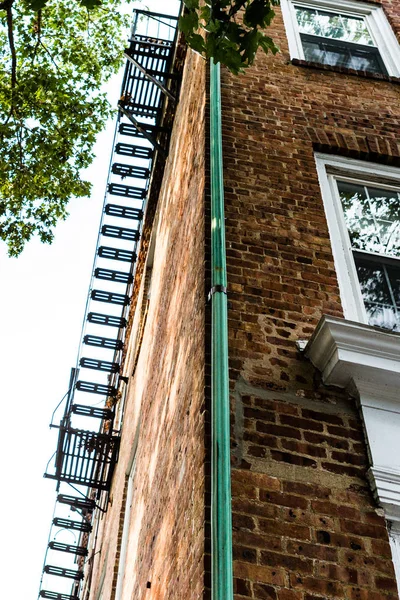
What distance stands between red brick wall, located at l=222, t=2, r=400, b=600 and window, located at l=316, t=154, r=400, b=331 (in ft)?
→ 0.45

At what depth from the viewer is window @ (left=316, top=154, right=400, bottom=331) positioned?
527cm

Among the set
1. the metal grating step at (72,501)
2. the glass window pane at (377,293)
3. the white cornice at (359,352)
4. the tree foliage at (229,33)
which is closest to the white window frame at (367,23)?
the tree foliage at (229,33)

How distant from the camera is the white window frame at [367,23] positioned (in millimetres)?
8422

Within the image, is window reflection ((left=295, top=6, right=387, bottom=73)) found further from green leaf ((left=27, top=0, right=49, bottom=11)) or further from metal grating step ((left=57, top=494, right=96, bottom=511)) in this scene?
metal grating step ((left=57, top=494, right=96, bottom=511))

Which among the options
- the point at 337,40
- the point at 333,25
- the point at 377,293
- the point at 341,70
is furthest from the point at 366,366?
the point at 333,25

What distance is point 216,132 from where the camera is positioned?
20.2 ft

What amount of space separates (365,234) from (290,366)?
179cm

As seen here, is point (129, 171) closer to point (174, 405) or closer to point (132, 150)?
point (132, 150)

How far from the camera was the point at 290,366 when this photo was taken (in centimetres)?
460

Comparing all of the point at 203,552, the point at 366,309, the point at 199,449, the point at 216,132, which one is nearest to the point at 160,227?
the point at 216,132

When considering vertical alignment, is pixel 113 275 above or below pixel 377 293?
above

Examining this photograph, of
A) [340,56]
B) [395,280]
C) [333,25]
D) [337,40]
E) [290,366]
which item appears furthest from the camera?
[333,25]

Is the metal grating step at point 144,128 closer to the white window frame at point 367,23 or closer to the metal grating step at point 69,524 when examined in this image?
the white window frame at point 367,23

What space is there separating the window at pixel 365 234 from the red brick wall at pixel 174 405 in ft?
3.73
